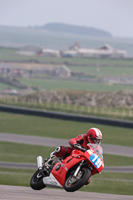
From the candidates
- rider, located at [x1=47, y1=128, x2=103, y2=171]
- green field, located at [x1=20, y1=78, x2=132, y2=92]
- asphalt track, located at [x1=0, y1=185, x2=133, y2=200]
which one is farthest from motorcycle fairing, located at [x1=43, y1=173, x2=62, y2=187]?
green field, located at [x1=20, y1=78, x2=132, y2=92]

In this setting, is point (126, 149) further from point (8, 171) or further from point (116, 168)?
point (8, 171)

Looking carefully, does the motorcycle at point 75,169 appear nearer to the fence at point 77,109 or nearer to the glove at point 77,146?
the glove at point 77,146

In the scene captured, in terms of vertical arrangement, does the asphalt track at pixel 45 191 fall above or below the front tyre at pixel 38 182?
below

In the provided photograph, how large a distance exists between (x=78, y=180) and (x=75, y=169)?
0.51m

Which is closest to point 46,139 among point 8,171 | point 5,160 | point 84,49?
point 5,160

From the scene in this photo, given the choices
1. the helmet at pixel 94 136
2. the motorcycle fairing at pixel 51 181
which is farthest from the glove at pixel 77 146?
the motorcycle fairing at pixel 51 181

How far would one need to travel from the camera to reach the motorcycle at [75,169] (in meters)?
12.6

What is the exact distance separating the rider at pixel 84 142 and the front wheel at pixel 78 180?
0.79 metres

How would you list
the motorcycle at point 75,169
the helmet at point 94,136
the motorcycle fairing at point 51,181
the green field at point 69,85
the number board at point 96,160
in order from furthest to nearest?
1. the green field at point 69,85
2. the motorcycle fairing at point 51,181
3. the helmet at point 94,136
4. the number board at point 96,160
5. the motorcycle at point 75,169

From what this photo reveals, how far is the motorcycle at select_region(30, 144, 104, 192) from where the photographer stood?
12633 mm

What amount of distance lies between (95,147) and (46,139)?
3220 centimetres

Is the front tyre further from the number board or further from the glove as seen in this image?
the number board

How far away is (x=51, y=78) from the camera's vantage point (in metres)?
136

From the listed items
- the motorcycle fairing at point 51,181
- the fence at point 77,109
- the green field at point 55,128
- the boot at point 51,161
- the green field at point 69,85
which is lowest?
the green field at point 69,85
